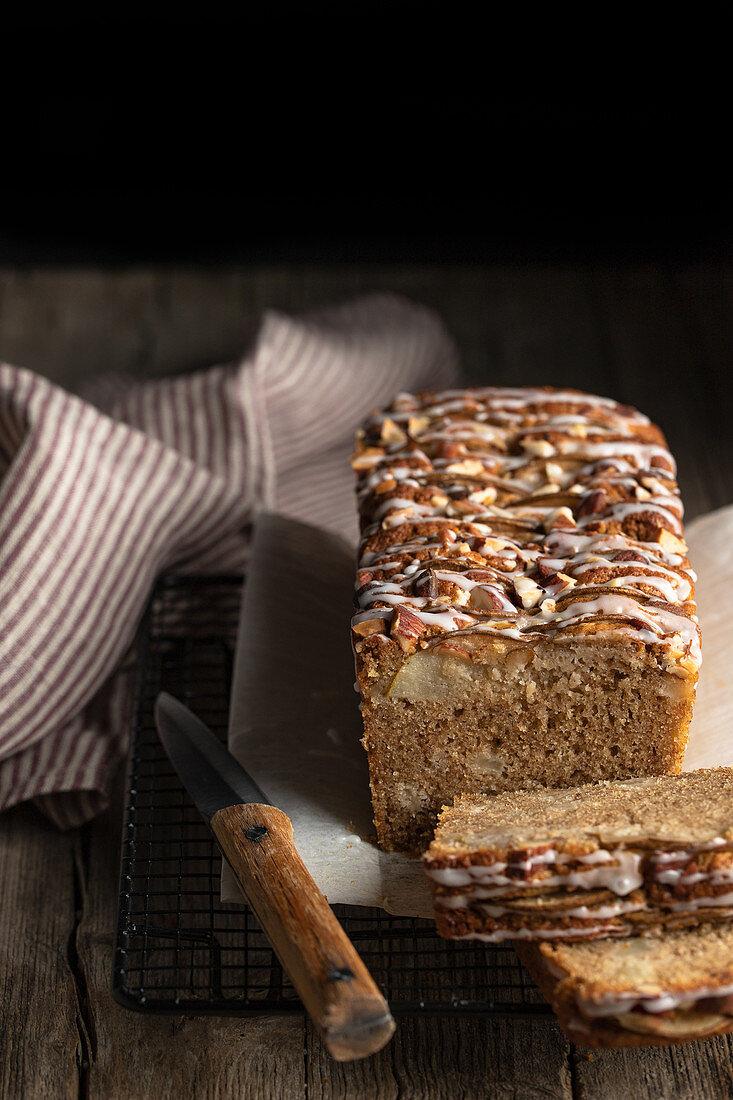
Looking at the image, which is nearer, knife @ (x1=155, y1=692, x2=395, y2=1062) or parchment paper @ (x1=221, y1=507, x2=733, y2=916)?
knife @ (x1=155, y1=692, x2=395, y2=1062)

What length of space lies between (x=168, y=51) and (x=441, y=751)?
353 cm

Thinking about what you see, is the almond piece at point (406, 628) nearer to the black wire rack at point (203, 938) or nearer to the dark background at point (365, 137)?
the black wire rack at point (203, 938)

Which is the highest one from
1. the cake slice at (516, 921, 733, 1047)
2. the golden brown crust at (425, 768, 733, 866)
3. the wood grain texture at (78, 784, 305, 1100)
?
the golden brown crust at (425, 768, 733, 866)

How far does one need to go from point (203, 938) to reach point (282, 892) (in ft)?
0.97

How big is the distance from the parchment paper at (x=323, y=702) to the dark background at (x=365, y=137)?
7.65ft

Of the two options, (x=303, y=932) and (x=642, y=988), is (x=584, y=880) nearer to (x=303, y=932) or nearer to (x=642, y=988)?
(x=642, y=988)

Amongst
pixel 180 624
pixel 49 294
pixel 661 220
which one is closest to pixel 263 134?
pixel 49 294

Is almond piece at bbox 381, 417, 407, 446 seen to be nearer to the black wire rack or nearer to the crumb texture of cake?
the crumb texture of cake

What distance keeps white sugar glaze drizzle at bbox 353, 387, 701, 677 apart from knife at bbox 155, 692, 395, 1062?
1.52ft

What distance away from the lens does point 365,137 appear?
5.17 m

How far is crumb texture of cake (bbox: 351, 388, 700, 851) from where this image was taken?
94.4 inches

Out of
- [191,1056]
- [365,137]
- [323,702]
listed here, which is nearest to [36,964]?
[191,1056]

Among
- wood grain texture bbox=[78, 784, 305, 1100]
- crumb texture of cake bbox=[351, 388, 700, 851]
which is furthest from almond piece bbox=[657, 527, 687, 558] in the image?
wood grain texture bbox=[78, 784, 305, 1100]

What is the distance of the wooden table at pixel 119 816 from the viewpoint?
2305 millimetres
